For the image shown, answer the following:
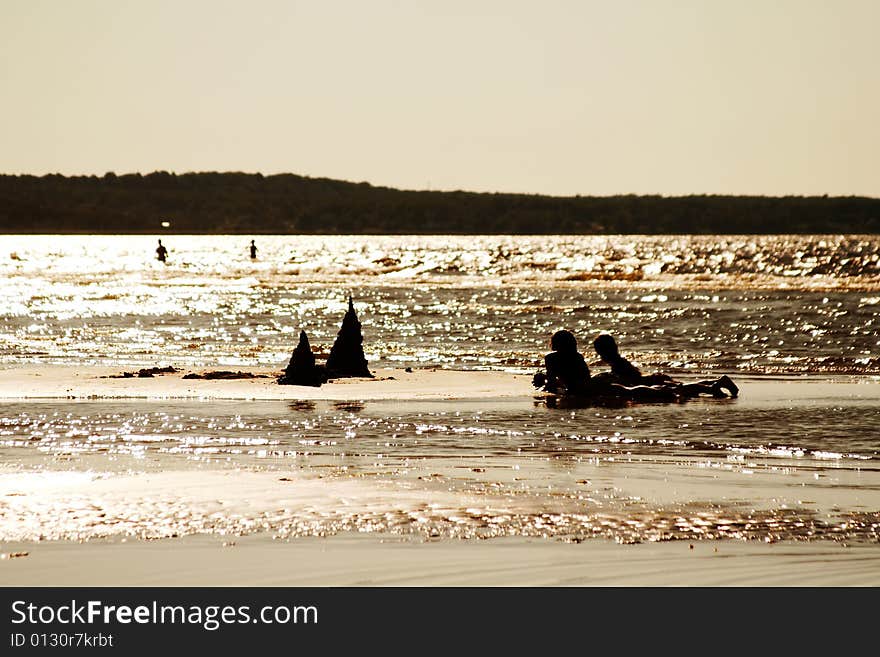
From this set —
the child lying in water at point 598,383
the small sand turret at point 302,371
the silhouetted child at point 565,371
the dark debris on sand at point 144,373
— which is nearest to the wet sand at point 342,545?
the child lying in water at point 598,383

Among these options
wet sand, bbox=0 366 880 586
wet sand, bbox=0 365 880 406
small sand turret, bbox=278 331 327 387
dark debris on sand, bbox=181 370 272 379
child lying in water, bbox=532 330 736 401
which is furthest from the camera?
dark debris on sand, bbox=181 370 272 379

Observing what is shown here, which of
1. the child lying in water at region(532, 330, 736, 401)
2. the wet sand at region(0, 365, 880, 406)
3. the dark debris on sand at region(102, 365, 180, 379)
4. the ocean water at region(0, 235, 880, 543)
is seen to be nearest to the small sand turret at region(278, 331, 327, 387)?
the wet sand at region(0, 365, 880, 406)

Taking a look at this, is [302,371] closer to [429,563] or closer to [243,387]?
[243,387]

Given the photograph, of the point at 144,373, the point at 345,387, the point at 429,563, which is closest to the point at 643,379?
the point at 345,387

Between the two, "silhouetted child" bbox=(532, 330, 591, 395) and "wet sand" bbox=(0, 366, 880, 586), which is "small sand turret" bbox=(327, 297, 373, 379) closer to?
"silhouetted child" bbox=(532, 330, 591, 395)

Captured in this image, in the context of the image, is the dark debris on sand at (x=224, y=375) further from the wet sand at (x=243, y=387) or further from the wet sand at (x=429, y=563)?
the wet sand at (x=429, y=563)

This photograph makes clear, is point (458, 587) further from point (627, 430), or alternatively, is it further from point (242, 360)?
point (242, 360)

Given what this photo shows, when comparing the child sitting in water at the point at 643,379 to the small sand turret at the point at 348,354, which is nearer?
the child sitting in water at the point at 643,379

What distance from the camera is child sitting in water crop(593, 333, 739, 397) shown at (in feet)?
A: 76.5

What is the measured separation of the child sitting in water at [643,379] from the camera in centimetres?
2331

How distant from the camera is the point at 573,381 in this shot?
23.6 meters

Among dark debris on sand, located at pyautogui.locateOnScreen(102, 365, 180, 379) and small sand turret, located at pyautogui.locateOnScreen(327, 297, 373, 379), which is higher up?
small sand turret, located at pyautogui.locateOnScreen(327, 297, 373, 379)

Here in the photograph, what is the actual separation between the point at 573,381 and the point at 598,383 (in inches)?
17.7
